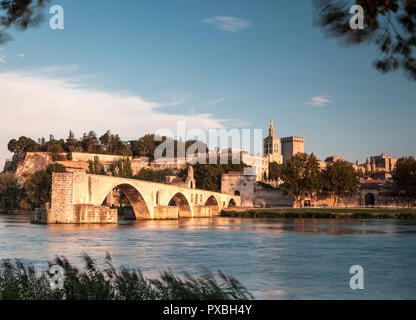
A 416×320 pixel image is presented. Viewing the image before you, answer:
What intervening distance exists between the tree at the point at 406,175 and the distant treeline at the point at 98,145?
191 ft

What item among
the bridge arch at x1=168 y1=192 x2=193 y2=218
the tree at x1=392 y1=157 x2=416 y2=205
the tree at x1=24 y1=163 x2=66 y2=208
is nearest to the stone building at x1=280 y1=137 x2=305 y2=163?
the tree at x1=392 y1=157 x2=416 y2=205

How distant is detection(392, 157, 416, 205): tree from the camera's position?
81.2m

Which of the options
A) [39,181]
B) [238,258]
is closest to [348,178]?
[39,181]

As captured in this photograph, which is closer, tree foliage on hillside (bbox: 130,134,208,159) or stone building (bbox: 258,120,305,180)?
tree foliage on hillside (bbox: 130,134,208,159)

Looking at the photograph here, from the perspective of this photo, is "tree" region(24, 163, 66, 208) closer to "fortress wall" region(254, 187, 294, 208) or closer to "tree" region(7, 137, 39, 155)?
"tree" region(7, 137, 39, 155)

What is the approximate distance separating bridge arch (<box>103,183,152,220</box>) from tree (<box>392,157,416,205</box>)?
1986 inches

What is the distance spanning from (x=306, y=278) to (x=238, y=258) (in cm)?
A: 563

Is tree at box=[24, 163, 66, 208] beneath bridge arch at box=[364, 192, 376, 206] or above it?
above

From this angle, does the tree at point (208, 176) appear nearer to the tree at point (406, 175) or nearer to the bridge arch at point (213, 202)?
the bridge arch at point (213, 202)

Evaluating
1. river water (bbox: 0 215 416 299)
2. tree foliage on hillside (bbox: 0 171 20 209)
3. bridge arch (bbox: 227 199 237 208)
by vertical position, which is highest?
tree foliage on hillside (bbox: 0 171 20 209)

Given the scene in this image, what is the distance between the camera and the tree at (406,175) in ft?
266

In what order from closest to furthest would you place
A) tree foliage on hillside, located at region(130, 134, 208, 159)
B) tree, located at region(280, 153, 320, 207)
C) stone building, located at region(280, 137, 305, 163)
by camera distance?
tree, located at region(280, 153, 320, 207) < tree foliage on hillside, located at region(130, 134, 208, 159) < stone building, located at region(280, 137, 305, 163)
